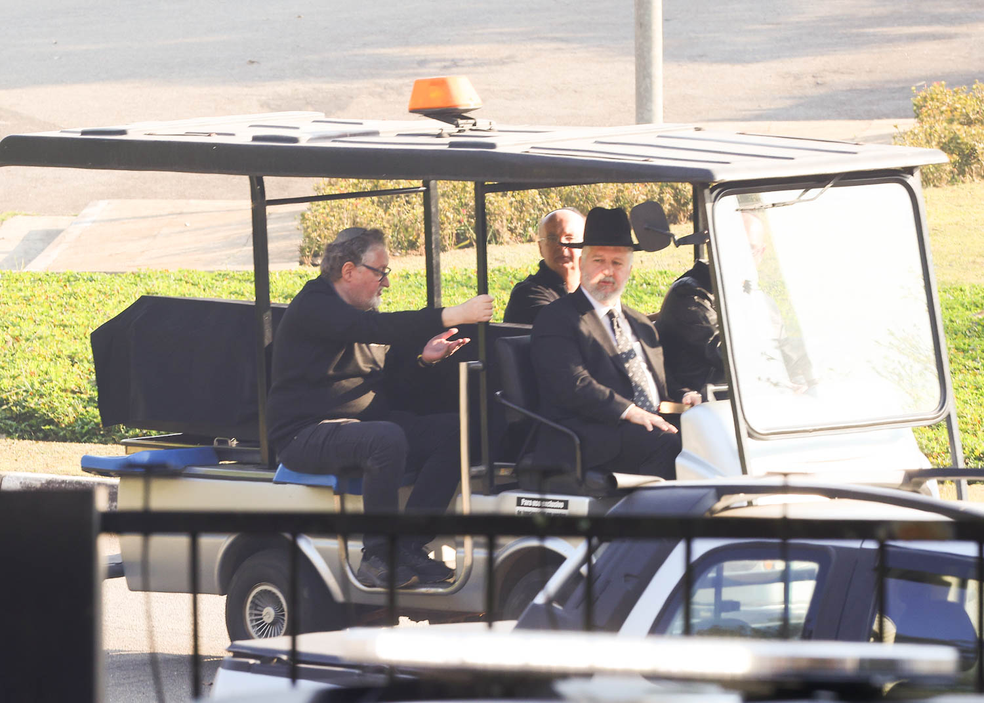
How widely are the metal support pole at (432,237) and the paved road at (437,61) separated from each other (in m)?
9.79

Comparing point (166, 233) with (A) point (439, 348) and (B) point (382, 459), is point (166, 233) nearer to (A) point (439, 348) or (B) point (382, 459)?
(A) point (439, 348)

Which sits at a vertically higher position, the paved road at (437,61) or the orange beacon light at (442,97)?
the paved road at (437,61)

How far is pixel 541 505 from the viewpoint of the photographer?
5.10 metres

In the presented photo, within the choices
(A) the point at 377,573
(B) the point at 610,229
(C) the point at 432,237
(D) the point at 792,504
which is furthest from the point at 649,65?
(D) the point at 792,504

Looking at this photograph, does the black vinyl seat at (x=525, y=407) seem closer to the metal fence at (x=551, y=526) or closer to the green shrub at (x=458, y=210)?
the metal fence at (x=551, y=526)

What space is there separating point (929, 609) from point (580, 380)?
251cm

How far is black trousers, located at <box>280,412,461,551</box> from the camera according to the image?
210 inches

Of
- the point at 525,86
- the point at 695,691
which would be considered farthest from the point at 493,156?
the point at 525,86

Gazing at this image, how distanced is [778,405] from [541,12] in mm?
20933

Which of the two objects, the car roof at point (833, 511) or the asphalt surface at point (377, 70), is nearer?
the car roof at point (833, 511)

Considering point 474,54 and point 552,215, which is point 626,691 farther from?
point 474,54

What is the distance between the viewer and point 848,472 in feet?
16.4

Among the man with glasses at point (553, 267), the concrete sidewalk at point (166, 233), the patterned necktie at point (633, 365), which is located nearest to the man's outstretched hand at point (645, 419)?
the patterned necktie at point (633, 365)

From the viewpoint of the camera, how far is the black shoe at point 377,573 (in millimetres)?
5133
